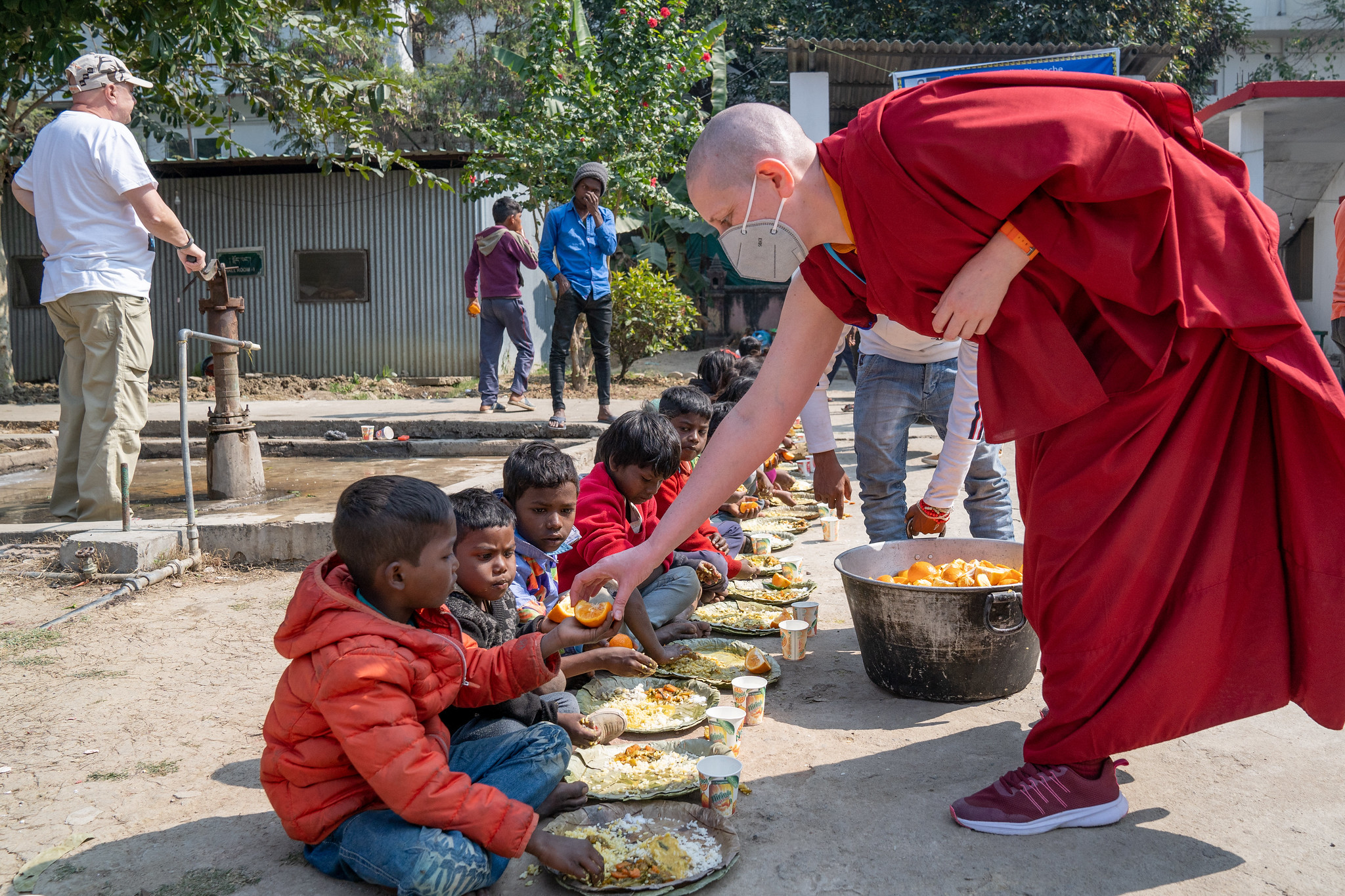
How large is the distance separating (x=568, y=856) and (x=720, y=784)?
0.49 metres

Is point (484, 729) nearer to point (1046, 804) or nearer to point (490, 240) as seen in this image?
point (1046, 804)

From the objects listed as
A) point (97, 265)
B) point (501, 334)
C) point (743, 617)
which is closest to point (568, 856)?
point (743, 617)

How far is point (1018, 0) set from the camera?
17.3 m

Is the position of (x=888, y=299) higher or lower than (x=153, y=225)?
lower

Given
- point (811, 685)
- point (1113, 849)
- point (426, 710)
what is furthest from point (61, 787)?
point (1113, 849)

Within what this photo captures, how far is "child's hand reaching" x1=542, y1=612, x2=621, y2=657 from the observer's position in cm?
238

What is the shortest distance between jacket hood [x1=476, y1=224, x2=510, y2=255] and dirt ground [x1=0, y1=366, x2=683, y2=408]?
2.47 metres

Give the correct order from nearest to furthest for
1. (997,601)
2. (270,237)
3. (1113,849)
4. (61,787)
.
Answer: (1113,849) < (61,787) < (997,601) < (270,237)

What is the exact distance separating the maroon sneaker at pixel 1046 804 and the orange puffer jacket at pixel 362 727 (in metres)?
1.09

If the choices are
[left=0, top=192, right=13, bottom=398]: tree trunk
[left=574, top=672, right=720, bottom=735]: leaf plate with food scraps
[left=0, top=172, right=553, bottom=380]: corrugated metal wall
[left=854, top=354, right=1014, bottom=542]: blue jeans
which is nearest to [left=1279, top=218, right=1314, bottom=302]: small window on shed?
[left=0, top=172, right=553, bottom=380]: corrugated metal wall

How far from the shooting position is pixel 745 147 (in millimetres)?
2332

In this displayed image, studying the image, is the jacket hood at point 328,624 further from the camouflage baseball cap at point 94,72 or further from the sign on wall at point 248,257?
the sign on wall at point 248,257

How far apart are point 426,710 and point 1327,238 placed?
15.0m

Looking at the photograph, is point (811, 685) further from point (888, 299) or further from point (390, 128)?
point (390, 128)
